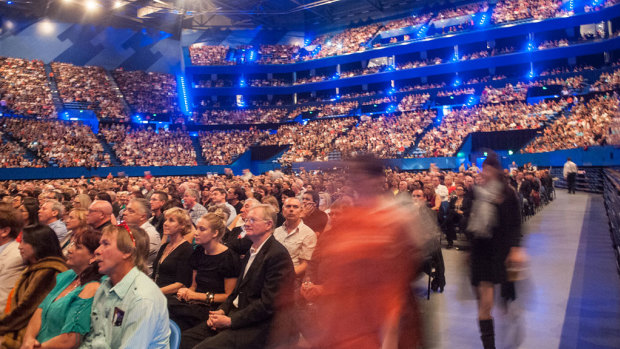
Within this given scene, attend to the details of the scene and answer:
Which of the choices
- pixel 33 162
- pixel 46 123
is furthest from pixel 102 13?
pixel 33 162

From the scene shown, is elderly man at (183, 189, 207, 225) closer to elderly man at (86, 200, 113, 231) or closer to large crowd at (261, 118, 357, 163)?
elderly man at (86, 200, 113, 231)

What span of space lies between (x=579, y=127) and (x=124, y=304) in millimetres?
22509

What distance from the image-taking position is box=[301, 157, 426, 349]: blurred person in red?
2010 mm

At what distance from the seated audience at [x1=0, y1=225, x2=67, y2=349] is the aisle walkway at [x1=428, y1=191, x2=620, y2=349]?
11.2ft

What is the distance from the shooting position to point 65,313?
8.99ft

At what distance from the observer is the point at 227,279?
12.3 feet

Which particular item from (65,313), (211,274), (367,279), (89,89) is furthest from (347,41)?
(367,279)

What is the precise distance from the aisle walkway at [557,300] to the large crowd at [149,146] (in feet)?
83.8

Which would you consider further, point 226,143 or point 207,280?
point 226,143

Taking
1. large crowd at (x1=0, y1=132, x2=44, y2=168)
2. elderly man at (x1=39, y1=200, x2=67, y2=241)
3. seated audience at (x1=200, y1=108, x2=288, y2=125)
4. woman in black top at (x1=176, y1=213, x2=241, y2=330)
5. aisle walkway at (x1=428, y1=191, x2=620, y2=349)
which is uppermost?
seated audience at (x1=200, y1=108, x2=288, y2=125)

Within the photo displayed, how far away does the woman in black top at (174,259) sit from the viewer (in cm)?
392

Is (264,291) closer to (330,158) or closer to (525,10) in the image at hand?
(330,158)

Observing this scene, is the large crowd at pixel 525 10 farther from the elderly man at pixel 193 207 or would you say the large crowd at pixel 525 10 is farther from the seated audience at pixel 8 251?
the seated audience at pixel 8 251

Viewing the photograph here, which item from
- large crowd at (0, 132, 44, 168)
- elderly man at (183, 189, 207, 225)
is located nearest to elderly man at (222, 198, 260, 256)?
elderly man at (183, 189, 207, 225)
